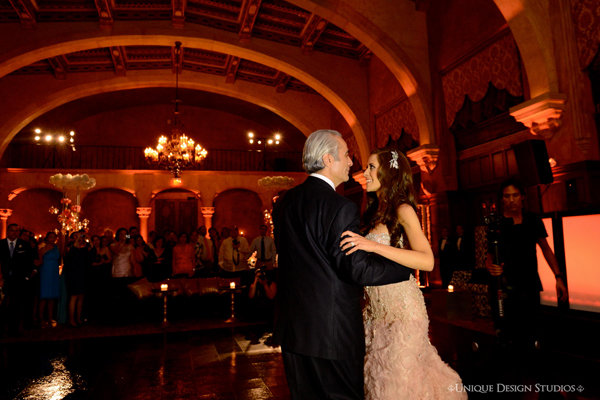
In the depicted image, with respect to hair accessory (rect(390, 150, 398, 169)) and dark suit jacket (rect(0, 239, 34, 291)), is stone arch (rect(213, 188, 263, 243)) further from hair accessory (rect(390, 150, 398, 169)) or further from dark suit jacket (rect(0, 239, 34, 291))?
hair accessory (rect(390, 150, 398, 169))

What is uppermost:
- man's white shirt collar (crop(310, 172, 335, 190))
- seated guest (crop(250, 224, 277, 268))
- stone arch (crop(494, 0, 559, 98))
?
stone arch (crop(494, 0, 559, 98))

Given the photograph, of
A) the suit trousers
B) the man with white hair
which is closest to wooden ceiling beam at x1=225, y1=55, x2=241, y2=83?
the man with white hair

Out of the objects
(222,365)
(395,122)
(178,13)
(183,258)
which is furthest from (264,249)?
(178,13)

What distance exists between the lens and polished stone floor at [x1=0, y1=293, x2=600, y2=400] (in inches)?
129

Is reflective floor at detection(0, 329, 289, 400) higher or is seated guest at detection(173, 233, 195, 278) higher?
seated guest at detection(173, 233, 195, 278)

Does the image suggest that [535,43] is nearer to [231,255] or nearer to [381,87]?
[381,87]

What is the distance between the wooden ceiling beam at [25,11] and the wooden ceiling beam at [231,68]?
15.5ft

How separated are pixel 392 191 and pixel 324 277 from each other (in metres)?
0.82

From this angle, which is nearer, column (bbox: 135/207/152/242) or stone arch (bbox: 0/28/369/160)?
stone arch (bbox: 0/28/369/160)

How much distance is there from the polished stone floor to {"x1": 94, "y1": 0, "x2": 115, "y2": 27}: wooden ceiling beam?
680 cm

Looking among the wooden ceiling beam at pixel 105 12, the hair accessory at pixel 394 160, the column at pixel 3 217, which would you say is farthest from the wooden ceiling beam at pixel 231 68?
the hair accessory at pixel 394 160

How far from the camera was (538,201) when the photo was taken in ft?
19.9

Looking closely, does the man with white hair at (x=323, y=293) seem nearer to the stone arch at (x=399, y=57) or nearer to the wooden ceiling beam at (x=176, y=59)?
the stone arch at (x=399, y=57)

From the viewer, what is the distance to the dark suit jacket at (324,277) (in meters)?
1.44
